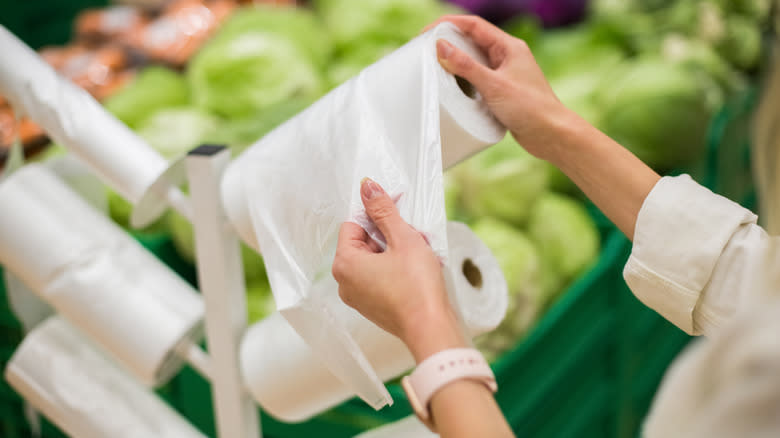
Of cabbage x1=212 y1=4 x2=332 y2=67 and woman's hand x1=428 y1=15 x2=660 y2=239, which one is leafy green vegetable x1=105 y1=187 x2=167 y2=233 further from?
woman's hand x1=428 y1=15 x2=660 y2=239

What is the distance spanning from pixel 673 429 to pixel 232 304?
567 mm

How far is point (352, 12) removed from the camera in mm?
1859

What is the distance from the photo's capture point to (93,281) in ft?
2.75

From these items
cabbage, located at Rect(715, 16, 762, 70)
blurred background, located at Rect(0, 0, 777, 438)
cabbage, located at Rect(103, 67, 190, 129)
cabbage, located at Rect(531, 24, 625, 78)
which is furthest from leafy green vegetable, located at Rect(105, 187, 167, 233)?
cabbage, located at Rect(715, 16, 762, 70)

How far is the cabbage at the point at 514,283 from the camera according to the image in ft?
3.85

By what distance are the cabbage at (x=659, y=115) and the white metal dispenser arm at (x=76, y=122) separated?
3.63 feet

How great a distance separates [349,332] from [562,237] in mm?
764

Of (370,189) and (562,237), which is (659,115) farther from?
(370,189)

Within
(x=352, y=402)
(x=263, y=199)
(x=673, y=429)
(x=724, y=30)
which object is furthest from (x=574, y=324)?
(x=724, y=30)

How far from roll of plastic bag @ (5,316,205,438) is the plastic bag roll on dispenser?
6cm

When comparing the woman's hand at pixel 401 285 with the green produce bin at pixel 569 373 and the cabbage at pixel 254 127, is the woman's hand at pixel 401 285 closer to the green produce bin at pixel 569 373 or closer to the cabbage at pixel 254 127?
the green produce bin at pixel 569 373

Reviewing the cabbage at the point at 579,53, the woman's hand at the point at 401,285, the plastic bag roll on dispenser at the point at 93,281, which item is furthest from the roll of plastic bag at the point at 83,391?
the cabbage at the point at 579,53

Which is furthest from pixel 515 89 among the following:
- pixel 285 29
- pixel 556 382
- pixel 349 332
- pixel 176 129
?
pixel 285 29

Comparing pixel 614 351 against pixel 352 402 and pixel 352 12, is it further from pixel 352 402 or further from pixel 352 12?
pixel 352 12
